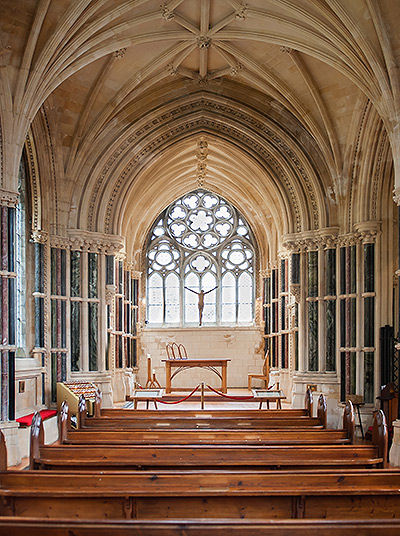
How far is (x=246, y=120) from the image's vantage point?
55.3ft

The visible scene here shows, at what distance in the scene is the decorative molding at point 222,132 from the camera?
647 inches

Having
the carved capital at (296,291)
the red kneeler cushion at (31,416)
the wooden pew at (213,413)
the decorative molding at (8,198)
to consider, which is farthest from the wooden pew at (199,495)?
the carved capital at (296,291)

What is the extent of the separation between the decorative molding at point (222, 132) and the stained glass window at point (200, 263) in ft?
26.8

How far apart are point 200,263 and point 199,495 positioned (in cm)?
2054

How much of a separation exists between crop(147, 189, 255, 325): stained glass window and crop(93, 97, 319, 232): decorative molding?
26.8 ft

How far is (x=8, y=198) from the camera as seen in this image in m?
10.8

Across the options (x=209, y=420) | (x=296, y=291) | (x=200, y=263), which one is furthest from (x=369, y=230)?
(x=200, y=263)

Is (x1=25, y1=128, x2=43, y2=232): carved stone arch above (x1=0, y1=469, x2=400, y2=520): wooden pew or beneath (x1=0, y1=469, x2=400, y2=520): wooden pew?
above

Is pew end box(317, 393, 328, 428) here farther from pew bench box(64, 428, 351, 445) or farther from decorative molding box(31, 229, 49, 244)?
decorative molding box(31, 229, 49, 244)

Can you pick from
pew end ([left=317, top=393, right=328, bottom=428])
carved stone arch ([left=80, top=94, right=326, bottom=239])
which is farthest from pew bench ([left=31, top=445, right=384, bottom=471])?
carved stone arch ([left=80, top=94, right=326, bottom=239])

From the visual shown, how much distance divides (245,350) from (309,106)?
10.5 meters

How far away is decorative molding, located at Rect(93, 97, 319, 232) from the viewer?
1642 cm

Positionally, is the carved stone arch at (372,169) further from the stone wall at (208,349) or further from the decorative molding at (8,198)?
the stone wall at (208,349)

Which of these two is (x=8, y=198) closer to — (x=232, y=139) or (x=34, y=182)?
(x=34, y=182)
